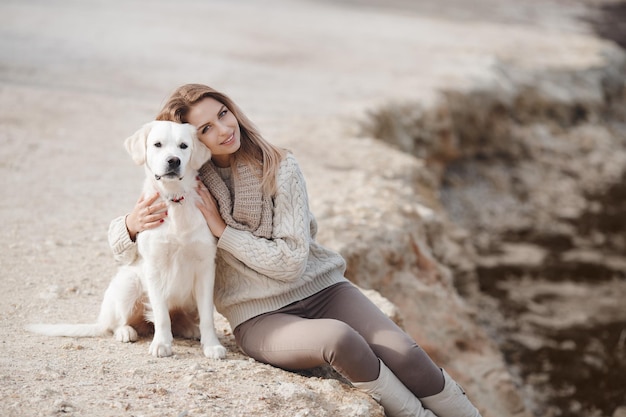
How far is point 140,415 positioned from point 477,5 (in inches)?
1102

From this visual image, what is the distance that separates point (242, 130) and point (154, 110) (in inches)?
264

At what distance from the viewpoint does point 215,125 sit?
440cm

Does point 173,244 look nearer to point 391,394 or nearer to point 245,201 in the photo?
point 245,201

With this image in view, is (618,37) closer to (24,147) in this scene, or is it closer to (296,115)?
(296,115)

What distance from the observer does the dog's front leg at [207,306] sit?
4293 millimetres

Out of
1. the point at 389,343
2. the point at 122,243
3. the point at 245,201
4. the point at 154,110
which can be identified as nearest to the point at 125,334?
the point at 122,243

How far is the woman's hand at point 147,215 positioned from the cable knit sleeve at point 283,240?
1.18 ft

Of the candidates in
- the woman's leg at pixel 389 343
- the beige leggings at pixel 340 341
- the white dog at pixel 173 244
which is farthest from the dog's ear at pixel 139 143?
the woman's leg at pixel 389 343

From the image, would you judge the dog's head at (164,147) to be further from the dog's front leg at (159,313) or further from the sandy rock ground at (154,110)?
the sandy rock ground at (154,110)

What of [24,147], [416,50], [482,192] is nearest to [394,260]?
[24,147]

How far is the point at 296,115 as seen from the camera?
11.4 meters

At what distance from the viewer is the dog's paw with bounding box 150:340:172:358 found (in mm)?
4203

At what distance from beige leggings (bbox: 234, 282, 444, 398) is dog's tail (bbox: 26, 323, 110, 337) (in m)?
0.82

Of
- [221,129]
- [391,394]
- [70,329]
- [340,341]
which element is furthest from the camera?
[70,329]
